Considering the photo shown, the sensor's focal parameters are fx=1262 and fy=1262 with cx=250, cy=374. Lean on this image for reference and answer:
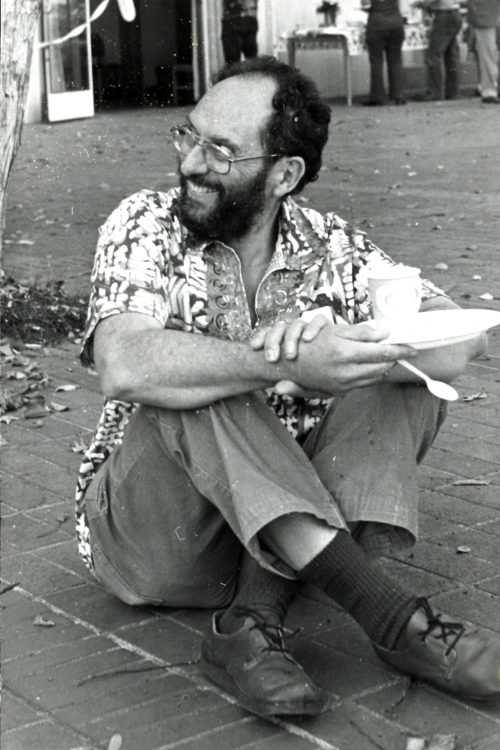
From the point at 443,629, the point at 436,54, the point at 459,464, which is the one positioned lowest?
the point at 459,464

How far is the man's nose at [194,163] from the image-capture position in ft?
10.2

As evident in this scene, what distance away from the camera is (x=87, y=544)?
323 centimetres

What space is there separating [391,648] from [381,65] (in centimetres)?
1699

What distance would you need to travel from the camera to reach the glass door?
1677 centimetres

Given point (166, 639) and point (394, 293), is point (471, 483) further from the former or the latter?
point (394, 293)

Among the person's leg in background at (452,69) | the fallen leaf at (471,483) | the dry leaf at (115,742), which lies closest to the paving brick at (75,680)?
the dry leaf at (115,742)

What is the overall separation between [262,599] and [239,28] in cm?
1694

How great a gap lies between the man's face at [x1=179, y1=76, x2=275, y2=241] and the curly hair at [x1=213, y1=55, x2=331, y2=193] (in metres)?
0.03

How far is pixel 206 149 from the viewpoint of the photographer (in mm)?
3119

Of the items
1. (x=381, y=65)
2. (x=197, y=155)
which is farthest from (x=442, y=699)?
(x=381, y=65)

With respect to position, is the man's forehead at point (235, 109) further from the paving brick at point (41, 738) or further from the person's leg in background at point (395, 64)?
the person's leg in background at point (395, 64)

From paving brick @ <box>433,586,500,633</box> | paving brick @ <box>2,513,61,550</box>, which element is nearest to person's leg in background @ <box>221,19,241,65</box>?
paving brick @ <box>2,513,61,550</box>

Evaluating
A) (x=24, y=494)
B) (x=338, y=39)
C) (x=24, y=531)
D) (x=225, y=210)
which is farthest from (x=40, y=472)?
(x=338, y=39)

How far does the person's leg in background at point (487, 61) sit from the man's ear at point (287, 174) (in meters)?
15.9
